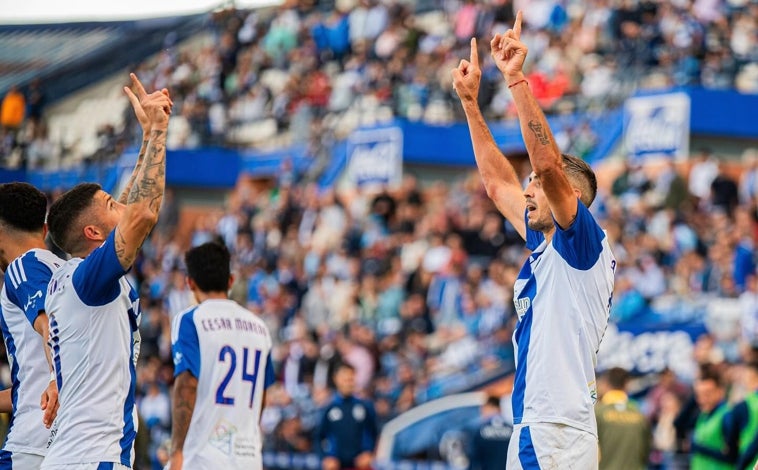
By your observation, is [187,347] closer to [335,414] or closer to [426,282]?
[335,414]

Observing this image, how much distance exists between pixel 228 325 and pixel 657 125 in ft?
46.4

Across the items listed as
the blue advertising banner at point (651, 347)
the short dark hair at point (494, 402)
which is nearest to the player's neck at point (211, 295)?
the short dark hair at point (494, 402)

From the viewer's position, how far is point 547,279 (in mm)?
6762

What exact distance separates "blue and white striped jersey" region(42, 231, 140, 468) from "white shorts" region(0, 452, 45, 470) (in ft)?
1.54

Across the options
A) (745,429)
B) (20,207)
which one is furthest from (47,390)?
(745,429)

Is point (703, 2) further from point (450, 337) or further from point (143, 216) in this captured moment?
point (143, 216)

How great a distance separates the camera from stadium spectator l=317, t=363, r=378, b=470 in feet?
47.5

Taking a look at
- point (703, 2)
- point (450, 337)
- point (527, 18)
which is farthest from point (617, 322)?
point (527, 18)

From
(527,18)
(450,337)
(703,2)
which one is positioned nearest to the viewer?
(450,337)

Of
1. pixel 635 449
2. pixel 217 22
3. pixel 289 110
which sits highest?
pixel 217 22

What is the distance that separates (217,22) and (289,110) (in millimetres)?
6973

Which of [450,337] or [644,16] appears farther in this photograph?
[644,16]

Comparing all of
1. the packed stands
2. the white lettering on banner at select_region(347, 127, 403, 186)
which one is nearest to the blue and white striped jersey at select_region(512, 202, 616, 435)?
the packed stands

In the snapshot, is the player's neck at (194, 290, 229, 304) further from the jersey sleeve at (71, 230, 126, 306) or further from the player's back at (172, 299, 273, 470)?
the jersey sleeve at (71, 230, 126, 306)
